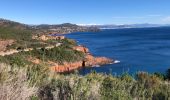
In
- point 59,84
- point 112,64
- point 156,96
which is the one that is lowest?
point 112,64

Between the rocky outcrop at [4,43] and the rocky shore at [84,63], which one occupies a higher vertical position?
the rocky outcrop at [4,43]

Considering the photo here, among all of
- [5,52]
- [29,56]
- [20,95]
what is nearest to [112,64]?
[29,56]

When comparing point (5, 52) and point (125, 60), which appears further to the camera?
point (125, 60)

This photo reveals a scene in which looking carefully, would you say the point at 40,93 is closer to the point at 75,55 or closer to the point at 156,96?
the point at 156,96

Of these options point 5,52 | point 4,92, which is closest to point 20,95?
point 4,92

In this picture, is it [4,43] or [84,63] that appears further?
[4,43]

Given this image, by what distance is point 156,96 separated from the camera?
37.6ft

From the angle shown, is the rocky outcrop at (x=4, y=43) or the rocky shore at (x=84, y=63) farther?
the rocky outcrop at (x=4, y=43)

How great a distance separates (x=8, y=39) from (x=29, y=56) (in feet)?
55.7

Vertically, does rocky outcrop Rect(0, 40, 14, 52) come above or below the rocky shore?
above

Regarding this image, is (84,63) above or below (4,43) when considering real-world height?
below

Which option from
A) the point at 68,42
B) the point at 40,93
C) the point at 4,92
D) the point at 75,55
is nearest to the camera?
the point at 4,92

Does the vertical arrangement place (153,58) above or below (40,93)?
below

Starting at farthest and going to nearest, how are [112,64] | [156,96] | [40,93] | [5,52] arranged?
[112,64]
[5,52]
[156,96]
[40,93]
